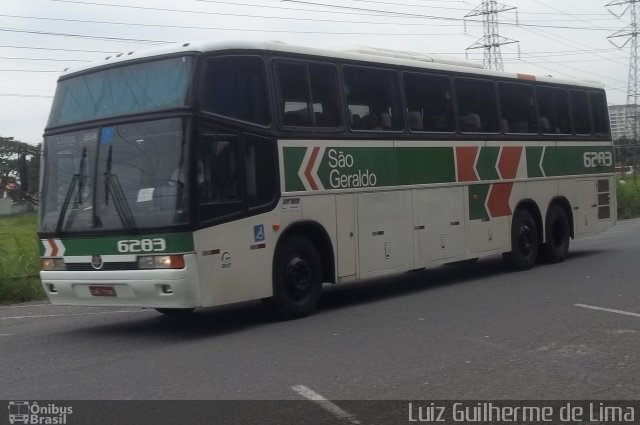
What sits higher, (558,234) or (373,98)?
(373,98)

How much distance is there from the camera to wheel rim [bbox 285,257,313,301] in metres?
11.8

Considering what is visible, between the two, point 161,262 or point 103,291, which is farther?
point 103,291

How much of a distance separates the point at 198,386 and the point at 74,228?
3722mm

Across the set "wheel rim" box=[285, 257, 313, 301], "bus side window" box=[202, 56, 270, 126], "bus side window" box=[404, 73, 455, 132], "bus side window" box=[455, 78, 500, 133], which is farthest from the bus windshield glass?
"bus side window" box=[455, 78, 500, 133]

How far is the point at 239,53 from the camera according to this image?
1131cm

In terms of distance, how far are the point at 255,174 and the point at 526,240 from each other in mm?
7342

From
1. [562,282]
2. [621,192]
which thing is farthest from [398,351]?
[621,192]

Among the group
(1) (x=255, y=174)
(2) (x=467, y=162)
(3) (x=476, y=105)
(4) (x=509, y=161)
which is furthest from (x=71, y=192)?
(4) (x=509, y=161)

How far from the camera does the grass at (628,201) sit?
3769cm

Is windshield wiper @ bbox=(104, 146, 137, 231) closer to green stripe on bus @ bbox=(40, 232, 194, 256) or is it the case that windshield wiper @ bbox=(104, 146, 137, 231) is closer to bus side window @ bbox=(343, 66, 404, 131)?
green stripe on bus @ bbox=(40, 232, 194, 256)

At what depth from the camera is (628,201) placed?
38.1 meters

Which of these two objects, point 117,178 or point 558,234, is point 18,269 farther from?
point 558,234

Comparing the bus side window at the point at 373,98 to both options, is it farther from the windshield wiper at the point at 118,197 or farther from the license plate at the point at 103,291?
the license plate at the point at 103,291
